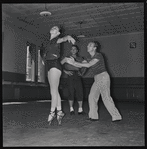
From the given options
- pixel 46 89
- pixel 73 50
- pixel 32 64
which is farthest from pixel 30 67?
pixel 73 50

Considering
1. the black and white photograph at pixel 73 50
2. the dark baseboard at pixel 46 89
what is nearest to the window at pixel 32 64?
the black and white photograph at pixel 73 50

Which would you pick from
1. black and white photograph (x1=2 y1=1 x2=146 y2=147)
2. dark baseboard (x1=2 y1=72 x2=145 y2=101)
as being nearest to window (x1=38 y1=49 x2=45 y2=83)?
black and white photograph (x1=2 y1=1 x2=146 y2=147)

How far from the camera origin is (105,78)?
3311mm

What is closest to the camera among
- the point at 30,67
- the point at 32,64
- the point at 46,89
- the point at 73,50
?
the point at 73,50

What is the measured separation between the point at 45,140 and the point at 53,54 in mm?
1358

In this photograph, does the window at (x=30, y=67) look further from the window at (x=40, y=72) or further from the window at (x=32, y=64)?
the window at (x=40, y=72)

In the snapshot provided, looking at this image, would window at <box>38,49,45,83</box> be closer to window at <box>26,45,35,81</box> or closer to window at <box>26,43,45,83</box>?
window at <box>26,43,45,83</box>

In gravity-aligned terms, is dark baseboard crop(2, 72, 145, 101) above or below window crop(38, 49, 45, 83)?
below

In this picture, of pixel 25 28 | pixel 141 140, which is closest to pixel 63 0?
pixel 141 140

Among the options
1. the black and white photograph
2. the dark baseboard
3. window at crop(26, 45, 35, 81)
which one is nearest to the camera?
the black and white photograph

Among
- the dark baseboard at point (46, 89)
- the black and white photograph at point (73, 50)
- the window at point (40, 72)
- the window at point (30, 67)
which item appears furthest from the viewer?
the window at point (40, 72)

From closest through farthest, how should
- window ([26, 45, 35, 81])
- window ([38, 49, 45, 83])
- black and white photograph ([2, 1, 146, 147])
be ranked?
black and white photograph ([2, 1, 146, 147]) → window ([26, 45, 35, 81]) → window ([38, 49, 45, 83])

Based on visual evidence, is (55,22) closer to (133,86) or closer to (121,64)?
(121,64)

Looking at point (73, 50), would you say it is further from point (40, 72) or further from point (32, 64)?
point (40, 72)
